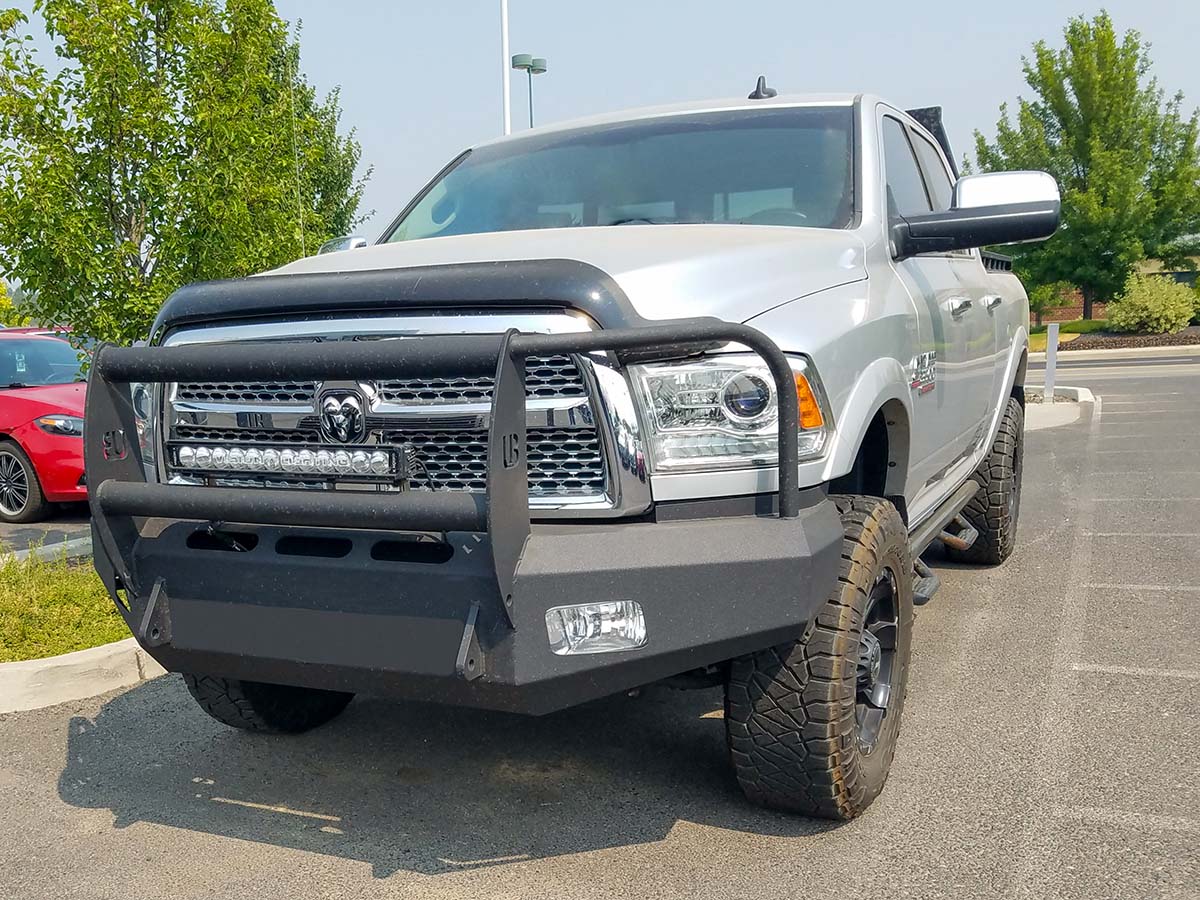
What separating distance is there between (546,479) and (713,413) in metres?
0.42

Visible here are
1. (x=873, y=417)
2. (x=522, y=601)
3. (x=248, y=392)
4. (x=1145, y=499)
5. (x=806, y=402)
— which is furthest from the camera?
(x=1145, y=499)

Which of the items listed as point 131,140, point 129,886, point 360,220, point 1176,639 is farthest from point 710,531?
point 360,220

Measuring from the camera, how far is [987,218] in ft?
12.0

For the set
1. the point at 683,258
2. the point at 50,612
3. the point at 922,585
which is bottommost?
the point at 50,612

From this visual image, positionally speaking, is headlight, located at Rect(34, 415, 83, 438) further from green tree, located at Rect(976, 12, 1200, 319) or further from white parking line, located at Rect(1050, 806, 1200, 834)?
green tree, located at Rect(976, 12, 1200, 319)

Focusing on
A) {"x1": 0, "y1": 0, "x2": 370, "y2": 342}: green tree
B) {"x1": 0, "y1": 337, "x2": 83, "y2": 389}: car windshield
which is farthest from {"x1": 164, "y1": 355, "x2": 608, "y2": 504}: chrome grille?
{"x1": 0, "y1": 337, "x2": 83, "y2": 389}: car windshield

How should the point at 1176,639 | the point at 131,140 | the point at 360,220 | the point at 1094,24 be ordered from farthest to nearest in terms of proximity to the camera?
the point at 1094,24 → the point at 360,220 → the point at 131,140 → the point at 1176,639

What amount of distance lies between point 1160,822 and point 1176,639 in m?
1.93

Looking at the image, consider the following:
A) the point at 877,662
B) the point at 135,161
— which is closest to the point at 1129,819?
the point at 877,662

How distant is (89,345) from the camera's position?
22.8ft

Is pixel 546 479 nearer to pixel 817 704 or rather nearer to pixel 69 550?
pixel 817 704

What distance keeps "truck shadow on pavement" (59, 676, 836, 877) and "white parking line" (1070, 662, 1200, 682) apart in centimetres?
149

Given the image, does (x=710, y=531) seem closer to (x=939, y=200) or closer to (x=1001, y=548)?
(x=939, y=200)

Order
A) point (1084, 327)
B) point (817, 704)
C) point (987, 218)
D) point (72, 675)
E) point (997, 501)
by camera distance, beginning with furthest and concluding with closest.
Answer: point (1084, 327) < point (997, 501) < point (72, 675) < point (987, 218) < point (817, 704)
